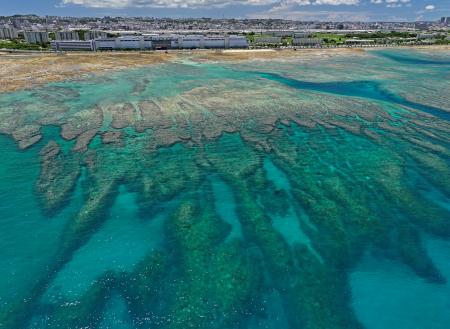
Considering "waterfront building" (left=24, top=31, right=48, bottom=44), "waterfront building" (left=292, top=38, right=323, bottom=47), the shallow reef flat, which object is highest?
"waterfront building" (left=24, top=31, right=48, bottom=44)

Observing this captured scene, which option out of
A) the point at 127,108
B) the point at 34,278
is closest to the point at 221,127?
the point at 127,108

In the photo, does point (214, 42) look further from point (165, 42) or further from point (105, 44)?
point (105, 44)

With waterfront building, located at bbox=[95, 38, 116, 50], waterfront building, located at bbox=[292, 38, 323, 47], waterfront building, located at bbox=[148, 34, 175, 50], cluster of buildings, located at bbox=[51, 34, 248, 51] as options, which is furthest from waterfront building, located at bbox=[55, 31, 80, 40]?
waterfront building, located at bbox=[292, 38, 323, 47]

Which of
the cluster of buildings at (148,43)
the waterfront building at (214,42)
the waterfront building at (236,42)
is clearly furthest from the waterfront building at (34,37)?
the waterfront building at (236,42)

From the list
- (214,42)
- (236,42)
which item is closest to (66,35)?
(214,42)

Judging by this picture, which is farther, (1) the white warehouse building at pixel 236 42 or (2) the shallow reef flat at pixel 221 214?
(1) the white warehouse building at pixel 236 42

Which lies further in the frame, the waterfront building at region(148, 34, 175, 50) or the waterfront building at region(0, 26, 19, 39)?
the waterfront building at region(0, 26, 19, 39)

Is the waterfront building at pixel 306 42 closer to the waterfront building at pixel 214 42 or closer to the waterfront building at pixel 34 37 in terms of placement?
the waterfront building at pixel 214 42

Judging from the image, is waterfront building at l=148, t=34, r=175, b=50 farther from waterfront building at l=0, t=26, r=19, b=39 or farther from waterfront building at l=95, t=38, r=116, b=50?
waterfront building at l=0, t=26, r=19, b=39
